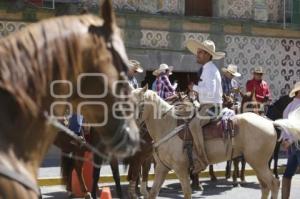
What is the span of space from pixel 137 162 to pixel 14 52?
786 centimetres

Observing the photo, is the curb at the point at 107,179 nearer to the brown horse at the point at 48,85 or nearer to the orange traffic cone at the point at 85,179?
the orange traffic cone at the point at 85,179

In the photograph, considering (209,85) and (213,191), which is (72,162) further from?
(213,191)

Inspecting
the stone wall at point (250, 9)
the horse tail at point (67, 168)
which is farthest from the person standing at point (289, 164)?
the stone wall at point (250, 9)

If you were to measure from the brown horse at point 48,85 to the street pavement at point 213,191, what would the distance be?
7806 mm

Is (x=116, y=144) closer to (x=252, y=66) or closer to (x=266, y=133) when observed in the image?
(x=266, y=133)

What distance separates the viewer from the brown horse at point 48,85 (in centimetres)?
283

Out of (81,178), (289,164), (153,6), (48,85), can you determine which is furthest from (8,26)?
(48,85)

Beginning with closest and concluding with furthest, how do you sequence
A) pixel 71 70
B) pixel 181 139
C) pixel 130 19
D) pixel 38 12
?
pixel 71 70, pixel 181 139, pixel 38 12, pixel 130 19

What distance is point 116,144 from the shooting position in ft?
10.6

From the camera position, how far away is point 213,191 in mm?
Result: 11789

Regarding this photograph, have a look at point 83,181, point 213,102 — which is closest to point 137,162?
point 83,181

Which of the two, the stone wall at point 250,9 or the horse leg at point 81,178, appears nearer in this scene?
the horse leg at point 81,178

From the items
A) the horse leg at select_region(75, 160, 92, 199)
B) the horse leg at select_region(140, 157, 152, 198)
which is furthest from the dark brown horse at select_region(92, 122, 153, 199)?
the horse leg at select_region(75, 160, 92, 199)

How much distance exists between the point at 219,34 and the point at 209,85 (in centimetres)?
793
